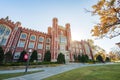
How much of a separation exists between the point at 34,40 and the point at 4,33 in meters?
9.93

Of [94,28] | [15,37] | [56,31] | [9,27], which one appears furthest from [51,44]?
[94,28]

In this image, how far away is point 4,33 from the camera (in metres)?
31.4

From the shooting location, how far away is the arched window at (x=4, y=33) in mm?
30328

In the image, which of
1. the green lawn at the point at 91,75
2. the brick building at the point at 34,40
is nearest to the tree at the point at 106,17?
the green lawn at the point at 91,75

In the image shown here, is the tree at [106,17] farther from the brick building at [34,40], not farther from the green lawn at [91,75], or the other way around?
the brick building at [34,40]

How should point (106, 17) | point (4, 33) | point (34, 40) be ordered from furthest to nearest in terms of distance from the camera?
point (34, 40)
point (4, 33)
point (106, 17)

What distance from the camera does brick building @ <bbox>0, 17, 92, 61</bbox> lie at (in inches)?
1229

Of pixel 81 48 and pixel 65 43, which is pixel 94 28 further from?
pixel 81 48

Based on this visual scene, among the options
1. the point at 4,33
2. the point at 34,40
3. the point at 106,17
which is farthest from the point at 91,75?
the point at 4,33

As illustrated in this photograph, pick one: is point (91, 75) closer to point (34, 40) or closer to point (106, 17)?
point (106, 17)

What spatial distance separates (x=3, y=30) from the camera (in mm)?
31547

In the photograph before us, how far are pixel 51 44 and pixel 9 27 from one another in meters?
16.1

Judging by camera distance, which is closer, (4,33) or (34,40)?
(4,33)

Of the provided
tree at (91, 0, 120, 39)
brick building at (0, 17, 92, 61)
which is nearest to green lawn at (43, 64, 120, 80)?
tree at (91, 0, 120, 39)
